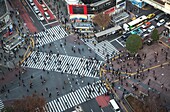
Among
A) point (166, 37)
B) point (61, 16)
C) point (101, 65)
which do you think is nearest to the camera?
point (101, 65)

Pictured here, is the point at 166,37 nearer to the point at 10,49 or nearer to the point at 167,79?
the point at 167,79

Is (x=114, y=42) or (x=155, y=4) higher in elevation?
(x=155, y=4)

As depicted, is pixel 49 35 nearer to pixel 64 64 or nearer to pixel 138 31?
pixel 64 64

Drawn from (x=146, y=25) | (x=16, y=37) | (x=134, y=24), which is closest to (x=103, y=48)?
(x=134, y=24)

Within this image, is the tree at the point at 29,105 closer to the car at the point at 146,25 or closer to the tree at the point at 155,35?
the tree at the point at 155,35

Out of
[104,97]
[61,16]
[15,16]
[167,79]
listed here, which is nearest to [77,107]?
[104,97]

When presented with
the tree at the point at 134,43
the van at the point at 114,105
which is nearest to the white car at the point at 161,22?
the tree at the point at 134,43
